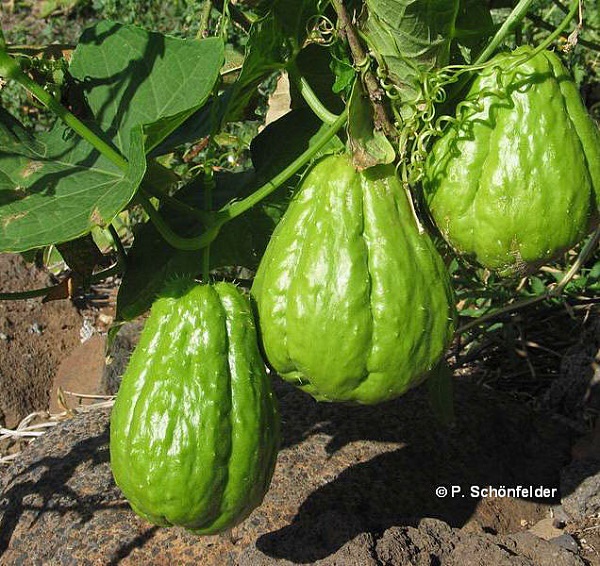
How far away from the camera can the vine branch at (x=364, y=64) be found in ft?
3.64

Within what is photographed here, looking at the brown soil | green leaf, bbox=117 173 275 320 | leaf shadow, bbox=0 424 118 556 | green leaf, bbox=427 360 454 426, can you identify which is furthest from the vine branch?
the brown soil

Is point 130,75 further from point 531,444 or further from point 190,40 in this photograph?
point 531,444

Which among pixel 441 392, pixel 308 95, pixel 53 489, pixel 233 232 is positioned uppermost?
pixel 308 95

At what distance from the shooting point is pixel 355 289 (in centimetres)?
108

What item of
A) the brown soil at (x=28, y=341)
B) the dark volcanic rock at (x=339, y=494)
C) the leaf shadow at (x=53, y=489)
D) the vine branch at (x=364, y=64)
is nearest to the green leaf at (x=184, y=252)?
the vine branch at (x=364, y=64)

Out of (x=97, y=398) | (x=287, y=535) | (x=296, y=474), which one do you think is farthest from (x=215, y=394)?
(x=97, y=398)

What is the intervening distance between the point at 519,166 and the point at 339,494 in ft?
3.68

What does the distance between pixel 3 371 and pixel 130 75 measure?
81.6 inches

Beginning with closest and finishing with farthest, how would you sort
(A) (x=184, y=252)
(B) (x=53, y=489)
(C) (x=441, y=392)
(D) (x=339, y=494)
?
(A) (x=184, y=252) < (C) (x=441, y=392) < (D) (x=339, y=494) < (B) (x=53, y=489)

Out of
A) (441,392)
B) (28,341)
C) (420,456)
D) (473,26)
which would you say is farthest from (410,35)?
(28,341)

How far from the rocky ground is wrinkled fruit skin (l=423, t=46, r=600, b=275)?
Result: 752 mm

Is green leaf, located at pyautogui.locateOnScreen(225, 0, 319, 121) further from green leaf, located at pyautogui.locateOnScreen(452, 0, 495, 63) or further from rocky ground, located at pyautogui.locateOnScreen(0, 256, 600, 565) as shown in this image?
rocky ground, located at pyautogui.locateOnScreen(0, 256, 600, 565)

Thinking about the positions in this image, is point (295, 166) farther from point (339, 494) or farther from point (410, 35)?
point (339, 494)

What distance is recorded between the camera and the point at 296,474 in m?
2.00
